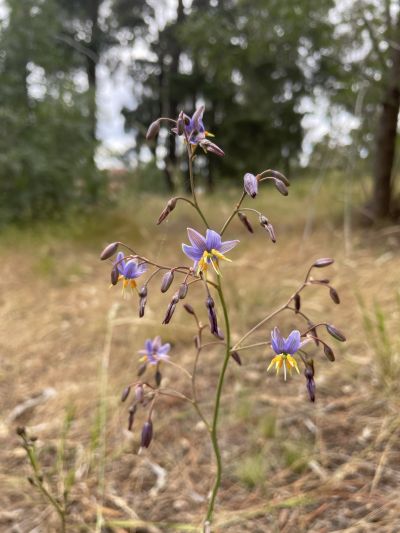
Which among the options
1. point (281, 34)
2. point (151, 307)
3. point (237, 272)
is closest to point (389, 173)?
point (281, 34)

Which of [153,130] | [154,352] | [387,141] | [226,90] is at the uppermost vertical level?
[226,90]

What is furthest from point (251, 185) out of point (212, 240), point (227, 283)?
point (227, 283)

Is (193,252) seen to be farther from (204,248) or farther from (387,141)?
(387,141)

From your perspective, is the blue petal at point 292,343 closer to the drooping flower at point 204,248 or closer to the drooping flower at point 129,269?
the drooping flower at point 204,248

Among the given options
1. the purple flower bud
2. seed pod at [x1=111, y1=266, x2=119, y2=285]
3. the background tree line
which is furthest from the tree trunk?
seed pod at [x1=111, y1=266, x2=119, y2=285]

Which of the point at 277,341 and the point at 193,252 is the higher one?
the point at 193,252

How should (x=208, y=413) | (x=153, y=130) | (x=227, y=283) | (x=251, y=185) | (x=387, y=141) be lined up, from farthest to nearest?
1. (x=387, y=141)
2. (x=227, y=283)
3. (x=208, y=413)
4. (x=153, y=130)
5. (x=251, y=185)

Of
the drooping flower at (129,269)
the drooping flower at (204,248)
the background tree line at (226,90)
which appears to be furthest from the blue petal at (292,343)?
the background tree line at (226,90)

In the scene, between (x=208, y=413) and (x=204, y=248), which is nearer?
(x=204, y=248)
